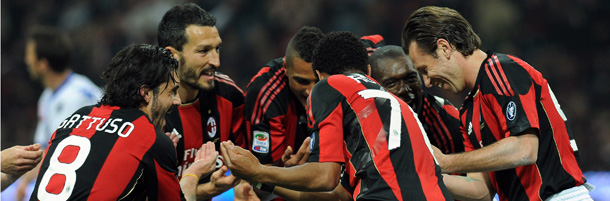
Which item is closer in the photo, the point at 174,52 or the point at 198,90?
the point at 174,52

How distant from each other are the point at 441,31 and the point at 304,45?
3.80ft

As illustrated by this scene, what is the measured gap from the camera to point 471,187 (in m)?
4.07

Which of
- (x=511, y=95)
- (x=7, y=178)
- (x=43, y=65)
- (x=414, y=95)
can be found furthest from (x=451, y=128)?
(x=43, y=65)

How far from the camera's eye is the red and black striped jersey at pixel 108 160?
10.2 ft

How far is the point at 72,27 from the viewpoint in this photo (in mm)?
10305

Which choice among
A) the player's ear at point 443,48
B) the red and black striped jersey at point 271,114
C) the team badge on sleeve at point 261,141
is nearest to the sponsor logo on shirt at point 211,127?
the red and black striped jersey at point 271,114

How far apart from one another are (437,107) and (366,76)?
4.89 ft

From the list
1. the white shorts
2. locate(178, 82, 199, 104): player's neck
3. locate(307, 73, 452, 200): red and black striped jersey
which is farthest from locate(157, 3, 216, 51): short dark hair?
the white shorts

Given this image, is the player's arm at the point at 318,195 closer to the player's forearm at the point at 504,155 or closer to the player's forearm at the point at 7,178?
the player's forearm at the point at 504,155

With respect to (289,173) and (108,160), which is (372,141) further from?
(108,160)

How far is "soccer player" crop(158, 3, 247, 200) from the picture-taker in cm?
475

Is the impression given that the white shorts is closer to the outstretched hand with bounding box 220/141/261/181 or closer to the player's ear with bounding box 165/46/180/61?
the outstretched hand with bounding box 220/141/261/181

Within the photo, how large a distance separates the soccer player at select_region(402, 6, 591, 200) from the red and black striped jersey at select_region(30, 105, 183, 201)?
57.2 inches

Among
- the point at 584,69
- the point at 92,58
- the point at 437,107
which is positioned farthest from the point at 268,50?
the point at 437,107
